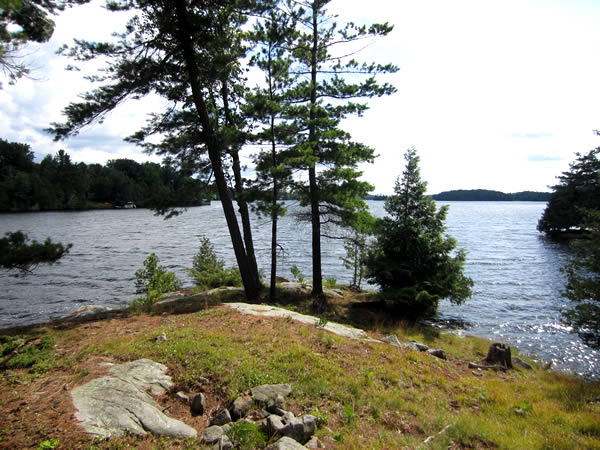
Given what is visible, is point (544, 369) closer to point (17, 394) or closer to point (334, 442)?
point (334, 442)

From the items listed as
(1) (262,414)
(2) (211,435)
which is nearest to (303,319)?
(1) (262,414)

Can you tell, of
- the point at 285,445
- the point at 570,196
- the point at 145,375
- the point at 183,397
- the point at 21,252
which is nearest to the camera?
the point at 285,445

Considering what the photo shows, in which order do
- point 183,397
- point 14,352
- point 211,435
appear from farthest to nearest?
1. point 14,352
2. point 183,397
3. point 211,435

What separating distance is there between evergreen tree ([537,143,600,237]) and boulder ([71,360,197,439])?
198 ft

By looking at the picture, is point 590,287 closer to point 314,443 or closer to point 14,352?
point 314,443

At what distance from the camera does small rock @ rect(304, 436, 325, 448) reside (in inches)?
168

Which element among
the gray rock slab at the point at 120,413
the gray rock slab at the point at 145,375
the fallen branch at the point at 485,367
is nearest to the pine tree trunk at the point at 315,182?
the fallen branch at the point at 485,367

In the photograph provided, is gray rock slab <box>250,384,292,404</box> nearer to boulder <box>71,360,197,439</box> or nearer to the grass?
the grass

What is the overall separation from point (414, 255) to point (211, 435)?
13.9m

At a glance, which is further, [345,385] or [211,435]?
[345,385]

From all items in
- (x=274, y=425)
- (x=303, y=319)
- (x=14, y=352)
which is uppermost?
(x=14, y=352)

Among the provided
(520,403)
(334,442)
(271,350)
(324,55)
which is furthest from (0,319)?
(520,403)

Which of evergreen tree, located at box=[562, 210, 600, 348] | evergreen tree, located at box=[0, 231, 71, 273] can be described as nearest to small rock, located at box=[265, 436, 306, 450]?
evergreen tree, located at box=[0, 231, 71, 273]

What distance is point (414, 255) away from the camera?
16266mm
